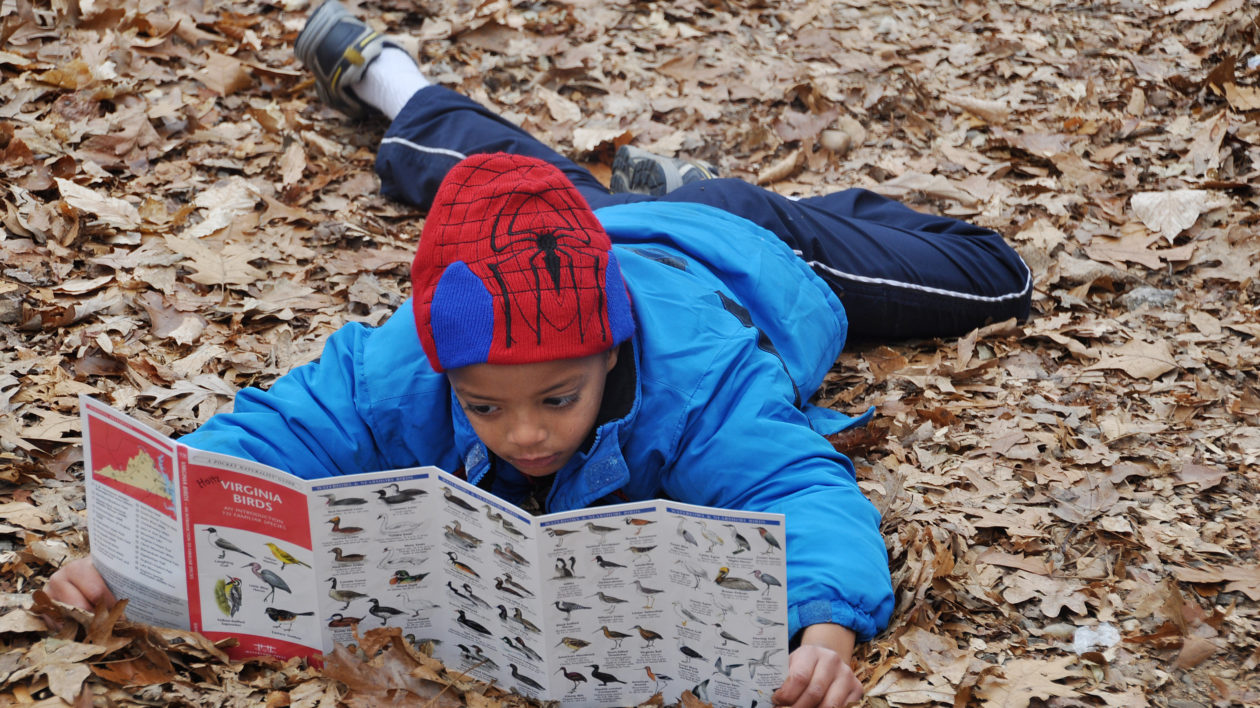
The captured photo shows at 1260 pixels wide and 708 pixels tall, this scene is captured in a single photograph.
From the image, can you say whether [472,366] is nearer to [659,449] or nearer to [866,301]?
[659,449]

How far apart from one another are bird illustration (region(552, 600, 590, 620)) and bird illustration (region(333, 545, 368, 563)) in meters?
0.45

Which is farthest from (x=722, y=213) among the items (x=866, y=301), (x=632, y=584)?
(x=632, y=584)

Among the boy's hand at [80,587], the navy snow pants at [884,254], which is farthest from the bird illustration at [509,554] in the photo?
the navy snow pants at [884,254]

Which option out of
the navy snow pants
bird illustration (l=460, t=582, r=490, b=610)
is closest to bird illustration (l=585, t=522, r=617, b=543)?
bird illustration (l=460, t=582, r=490, b=610)

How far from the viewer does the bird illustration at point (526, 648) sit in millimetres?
2270

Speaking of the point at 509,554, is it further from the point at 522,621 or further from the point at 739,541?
the point at 739,541

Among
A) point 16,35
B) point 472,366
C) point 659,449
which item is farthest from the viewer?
point 16,35

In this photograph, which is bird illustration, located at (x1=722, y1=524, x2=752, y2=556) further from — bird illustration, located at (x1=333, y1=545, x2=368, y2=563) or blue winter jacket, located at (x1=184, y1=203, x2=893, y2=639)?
bird illustration, located at (x1=333, y1=545, x2=368, y2=563)

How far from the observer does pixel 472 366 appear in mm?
2471

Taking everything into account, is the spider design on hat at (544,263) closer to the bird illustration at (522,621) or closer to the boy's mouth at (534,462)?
the boy's mouth at (534,462)

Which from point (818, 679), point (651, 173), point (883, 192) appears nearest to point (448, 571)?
point (818, 679)

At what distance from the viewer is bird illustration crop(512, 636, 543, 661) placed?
2270 millimetres

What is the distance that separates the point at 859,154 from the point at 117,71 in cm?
366

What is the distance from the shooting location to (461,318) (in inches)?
95.7
